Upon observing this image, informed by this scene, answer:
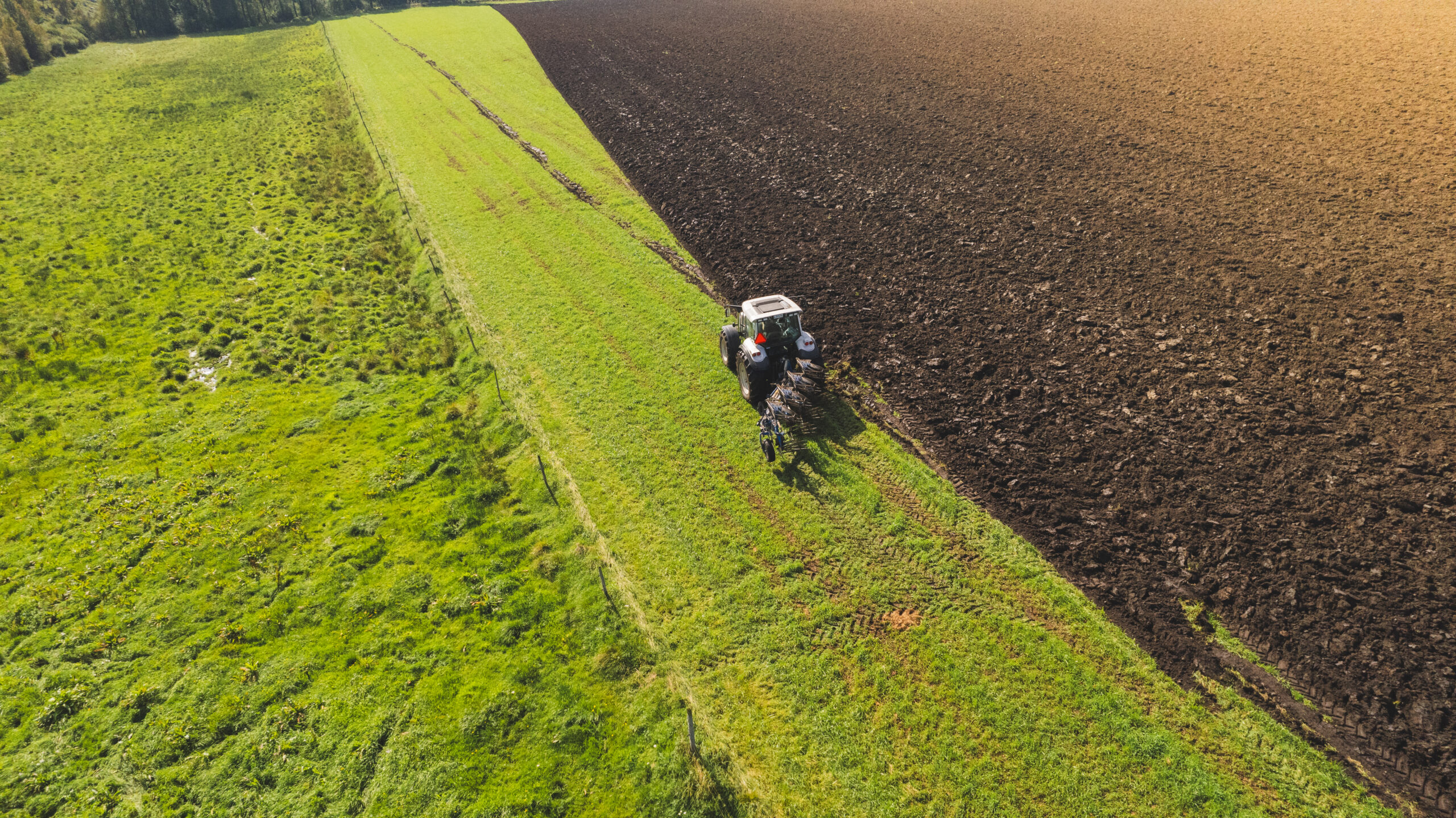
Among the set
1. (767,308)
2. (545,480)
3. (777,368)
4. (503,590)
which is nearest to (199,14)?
(545,480)

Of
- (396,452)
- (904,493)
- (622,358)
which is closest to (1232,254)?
(904,493)

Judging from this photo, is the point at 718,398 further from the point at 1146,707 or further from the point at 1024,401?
the point at 1146,707

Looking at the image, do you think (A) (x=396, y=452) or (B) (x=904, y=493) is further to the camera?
(A) (x=396, y=452)

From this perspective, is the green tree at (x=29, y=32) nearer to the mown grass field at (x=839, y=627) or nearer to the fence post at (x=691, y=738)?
the mown grass field at (x=839, y=627)

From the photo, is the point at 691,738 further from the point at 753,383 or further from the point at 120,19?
the point at 120,19

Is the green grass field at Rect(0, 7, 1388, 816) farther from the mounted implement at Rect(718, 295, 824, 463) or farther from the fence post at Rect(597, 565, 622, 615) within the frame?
the mounted implement at Rect(718, 295, 824, 463)

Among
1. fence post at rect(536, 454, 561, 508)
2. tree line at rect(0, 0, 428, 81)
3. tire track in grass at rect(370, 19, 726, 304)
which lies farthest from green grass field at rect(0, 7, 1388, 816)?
tree line at rect(0, 0, 428, 81)
